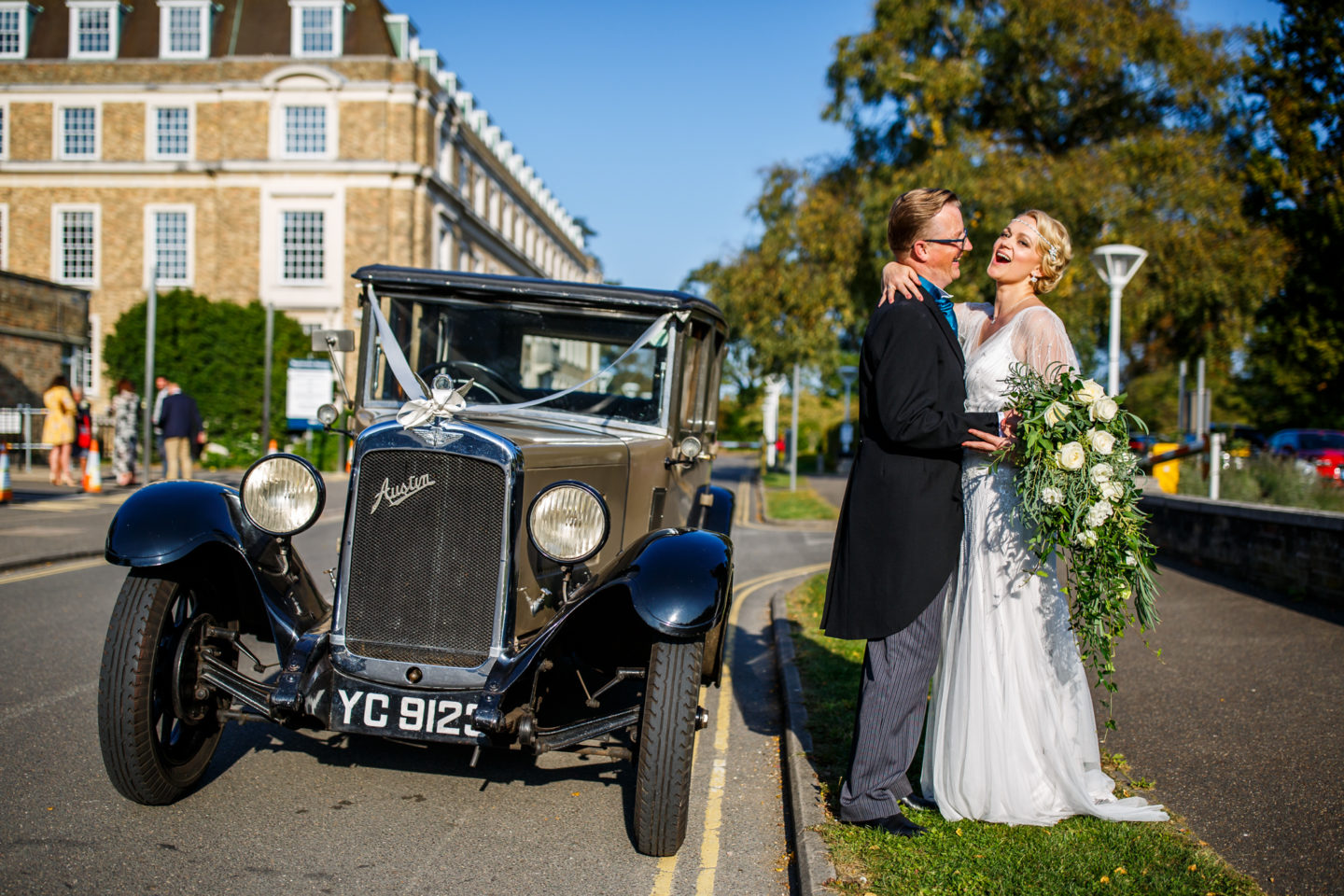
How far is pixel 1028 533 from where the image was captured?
3555 mm

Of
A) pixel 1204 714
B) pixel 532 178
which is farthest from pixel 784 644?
pixel 532 178

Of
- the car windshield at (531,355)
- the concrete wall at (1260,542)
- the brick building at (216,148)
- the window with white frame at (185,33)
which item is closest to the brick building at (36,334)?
the brick building at (216,148)

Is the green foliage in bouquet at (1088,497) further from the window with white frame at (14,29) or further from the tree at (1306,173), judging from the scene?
the window with white frame at (14,29)

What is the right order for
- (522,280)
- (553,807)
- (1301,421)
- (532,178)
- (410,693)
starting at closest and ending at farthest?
(410,693) → (553,807) → (522,280) → (1301,421) → (532,178)

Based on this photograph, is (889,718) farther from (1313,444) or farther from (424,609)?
(1313,444)

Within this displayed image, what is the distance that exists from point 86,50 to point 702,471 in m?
39.3

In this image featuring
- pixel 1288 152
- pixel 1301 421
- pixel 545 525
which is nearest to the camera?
pixel 545 525

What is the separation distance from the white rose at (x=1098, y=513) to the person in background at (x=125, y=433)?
18904 mm

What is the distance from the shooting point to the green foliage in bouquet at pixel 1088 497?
3322mm

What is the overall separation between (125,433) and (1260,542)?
18.7 meters

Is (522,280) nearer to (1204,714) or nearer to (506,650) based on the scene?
(506,650)

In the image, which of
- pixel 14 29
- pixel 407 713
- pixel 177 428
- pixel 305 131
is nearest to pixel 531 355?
pixel 407 713

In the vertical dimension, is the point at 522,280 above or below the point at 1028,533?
above

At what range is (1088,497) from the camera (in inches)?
131
